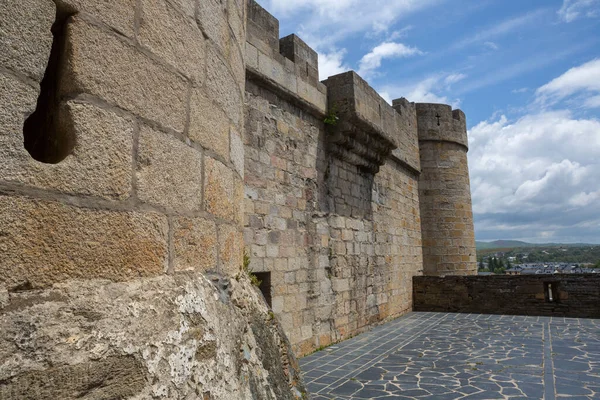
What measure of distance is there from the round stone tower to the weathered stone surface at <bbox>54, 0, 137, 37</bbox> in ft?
37.5

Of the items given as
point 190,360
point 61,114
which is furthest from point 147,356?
point 61,114

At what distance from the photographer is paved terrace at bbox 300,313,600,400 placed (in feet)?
14.1

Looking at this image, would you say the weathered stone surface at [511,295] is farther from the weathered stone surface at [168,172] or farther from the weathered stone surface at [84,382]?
the weathered stone surface at [84,382]

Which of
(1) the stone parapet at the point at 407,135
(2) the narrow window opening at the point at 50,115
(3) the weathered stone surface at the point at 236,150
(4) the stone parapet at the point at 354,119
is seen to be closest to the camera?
(2) the narrow window opening at the point at 50,115

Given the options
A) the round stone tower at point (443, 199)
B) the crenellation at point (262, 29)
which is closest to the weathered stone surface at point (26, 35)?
the crenellation at point (262, 29)

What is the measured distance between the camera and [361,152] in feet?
25.0

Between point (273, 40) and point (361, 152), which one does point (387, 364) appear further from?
point (273, 40)

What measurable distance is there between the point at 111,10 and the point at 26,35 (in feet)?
1.03

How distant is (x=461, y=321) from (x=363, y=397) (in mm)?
5692

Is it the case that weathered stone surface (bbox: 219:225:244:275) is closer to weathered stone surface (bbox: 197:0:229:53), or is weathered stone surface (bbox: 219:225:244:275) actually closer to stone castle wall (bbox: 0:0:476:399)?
stone castle wall (bbox: 0:0:476:399)

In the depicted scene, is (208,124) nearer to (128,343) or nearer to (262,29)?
(128,343)

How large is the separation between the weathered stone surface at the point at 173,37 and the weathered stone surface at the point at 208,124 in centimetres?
9

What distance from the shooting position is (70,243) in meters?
1.12

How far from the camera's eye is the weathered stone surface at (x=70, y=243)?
3.27 feet
